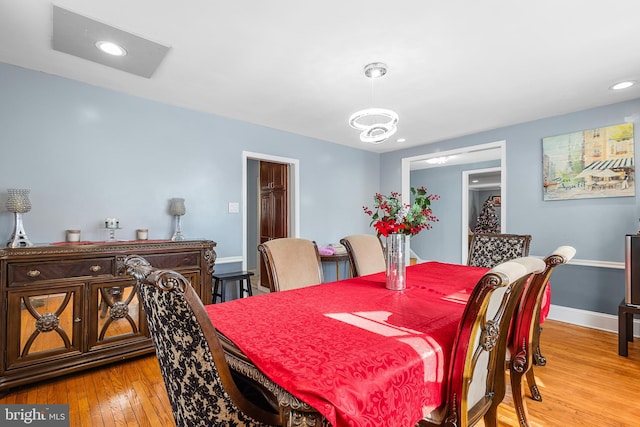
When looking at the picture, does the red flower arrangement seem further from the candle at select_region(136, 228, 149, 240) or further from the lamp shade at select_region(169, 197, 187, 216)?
the candle at select_region(136, 228, 149, 240)

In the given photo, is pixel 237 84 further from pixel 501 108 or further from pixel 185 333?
pixel 501 108

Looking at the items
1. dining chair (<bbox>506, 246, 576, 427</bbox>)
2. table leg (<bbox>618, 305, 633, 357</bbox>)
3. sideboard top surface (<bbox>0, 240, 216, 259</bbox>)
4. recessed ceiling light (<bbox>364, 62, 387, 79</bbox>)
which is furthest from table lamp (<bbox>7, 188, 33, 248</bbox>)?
table leg (<bbox>618, 305, 633, 357</bbox>)

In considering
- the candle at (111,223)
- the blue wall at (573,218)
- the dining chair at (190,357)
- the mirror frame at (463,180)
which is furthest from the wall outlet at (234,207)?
the blue wall at (573,218)

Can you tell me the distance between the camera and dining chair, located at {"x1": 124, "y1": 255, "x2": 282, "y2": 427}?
2.60 ft

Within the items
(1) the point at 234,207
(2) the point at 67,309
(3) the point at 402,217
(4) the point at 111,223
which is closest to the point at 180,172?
(1) the point at 234,207

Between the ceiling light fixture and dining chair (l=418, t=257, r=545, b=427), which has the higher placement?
the ceiling light fixture

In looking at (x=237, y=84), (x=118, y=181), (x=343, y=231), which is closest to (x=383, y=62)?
(x=237, y=84)

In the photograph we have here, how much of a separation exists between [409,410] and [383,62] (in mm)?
2272

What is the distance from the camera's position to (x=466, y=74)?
262 cm

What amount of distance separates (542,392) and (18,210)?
4.03 metres

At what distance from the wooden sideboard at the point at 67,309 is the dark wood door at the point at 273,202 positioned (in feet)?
6.87

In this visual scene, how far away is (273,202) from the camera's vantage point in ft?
16.6

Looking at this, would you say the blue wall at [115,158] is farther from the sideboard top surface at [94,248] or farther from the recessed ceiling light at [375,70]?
the recessed ceiling light at [375,70]

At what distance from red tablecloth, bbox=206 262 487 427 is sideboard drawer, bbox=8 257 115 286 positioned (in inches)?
61.0
